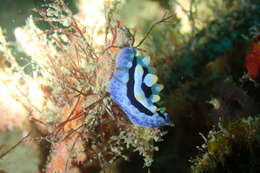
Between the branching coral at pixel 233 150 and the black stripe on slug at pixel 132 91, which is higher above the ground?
the black stripe on slug at pixel 132 91

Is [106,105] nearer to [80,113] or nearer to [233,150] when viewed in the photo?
[80,113]

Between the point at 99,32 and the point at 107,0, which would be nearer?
the point at 107,0

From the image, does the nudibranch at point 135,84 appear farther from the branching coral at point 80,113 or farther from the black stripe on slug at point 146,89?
the branching coral at point 80,113

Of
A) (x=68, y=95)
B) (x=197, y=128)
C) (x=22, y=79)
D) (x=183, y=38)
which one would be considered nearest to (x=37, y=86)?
(x=22, y=79)

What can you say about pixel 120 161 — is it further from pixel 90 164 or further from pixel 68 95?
pixel 68 95

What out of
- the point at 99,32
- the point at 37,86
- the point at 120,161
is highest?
the point at 99,32

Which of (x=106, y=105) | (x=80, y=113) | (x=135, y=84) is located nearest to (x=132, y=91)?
(x=135, y=84)

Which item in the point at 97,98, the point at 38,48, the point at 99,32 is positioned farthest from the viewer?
the point at 99,32

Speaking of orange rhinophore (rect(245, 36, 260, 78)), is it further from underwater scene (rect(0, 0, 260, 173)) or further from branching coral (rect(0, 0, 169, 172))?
branching coral (rect(0, 0, 169, 172))

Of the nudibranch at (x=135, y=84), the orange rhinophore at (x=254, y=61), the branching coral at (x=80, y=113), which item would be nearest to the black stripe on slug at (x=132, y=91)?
the nudibranch at (x=135, y=84)
